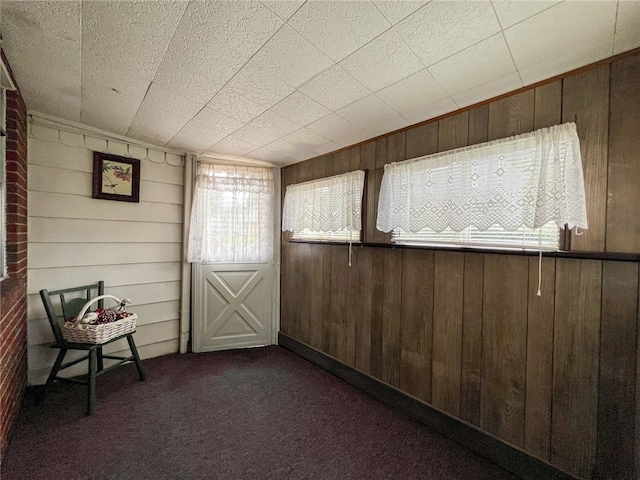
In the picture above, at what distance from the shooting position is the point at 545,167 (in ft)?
4.77

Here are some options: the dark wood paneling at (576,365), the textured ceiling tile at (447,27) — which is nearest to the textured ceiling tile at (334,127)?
the textured ceiling tile at (447,27)

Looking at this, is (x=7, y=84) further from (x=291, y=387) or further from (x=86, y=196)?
(x=291, y=387)

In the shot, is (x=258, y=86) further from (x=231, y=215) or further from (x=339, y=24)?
(x=231, y=215)

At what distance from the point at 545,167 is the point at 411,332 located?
1.34 m

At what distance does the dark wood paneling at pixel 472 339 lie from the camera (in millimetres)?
1764

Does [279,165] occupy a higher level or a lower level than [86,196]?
higher

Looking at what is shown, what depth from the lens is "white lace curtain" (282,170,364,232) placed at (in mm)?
2482

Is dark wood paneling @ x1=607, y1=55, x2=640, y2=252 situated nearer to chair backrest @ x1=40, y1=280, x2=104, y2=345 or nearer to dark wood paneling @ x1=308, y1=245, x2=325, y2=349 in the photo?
dark wood paneling @ x1=308, y1=245, x2=325, y2=349

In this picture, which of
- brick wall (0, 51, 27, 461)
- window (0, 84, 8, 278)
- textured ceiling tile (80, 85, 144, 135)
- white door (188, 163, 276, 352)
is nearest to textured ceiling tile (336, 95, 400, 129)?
textured ceiling tile (80, 85, 144, 135)

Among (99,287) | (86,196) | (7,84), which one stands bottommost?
(99,287)

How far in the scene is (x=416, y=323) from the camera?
2078mm

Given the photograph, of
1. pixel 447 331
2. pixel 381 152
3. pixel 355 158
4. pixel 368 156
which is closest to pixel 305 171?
pixel 355 158

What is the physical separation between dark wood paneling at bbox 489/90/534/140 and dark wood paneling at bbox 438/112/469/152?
0.15m

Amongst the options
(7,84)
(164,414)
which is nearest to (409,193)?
(164,414)
